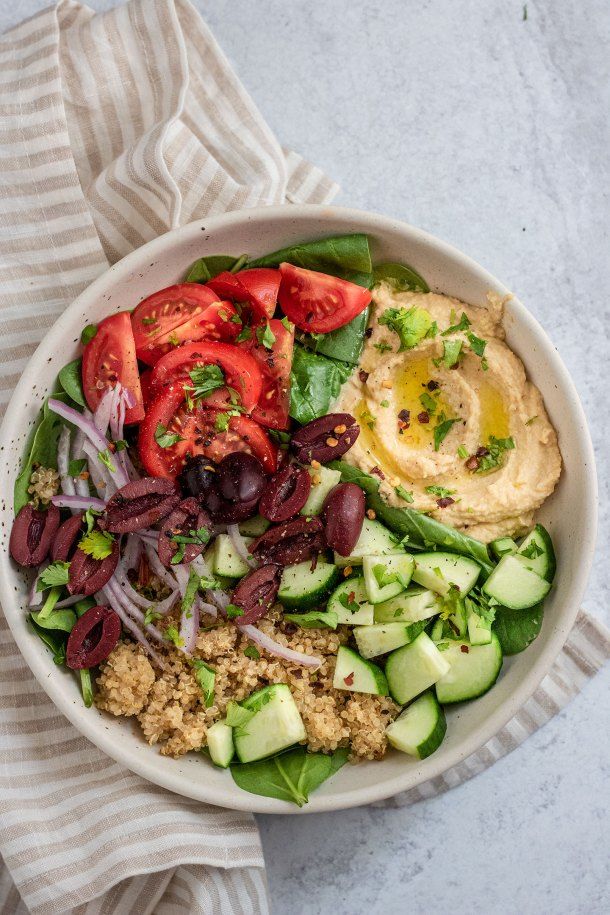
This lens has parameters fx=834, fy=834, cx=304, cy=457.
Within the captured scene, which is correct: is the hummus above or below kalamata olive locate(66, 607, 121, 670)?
above

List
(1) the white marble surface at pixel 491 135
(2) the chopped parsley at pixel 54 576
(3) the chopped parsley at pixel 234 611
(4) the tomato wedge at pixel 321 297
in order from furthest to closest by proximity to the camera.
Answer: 1. (1) the white marble surface at pixel 491 135
2. (4) the tomato wedge at pixel 321 297
3. (3) the chopped parsley at pixel 234 611
4. (2) the chopped parsley at pixel 54 576

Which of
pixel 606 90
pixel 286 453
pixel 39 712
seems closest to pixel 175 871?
pixel 39 712

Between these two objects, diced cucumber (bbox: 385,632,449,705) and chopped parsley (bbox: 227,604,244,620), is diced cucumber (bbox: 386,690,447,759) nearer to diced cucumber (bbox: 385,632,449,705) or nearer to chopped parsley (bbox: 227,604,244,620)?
diced cucumber (bbox: 385,632,449,705)

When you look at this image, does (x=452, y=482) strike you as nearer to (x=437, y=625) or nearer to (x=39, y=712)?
(x=437, y=625)

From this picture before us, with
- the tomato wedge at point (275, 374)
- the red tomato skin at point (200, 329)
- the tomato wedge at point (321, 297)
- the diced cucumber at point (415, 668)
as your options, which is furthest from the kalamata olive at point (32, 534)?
the diced cucumber at point (415, 668)

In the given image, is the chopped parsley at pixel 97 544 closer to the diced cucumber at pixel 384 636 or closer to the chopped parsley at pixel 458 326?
the diced cucumber at pixel 384 636

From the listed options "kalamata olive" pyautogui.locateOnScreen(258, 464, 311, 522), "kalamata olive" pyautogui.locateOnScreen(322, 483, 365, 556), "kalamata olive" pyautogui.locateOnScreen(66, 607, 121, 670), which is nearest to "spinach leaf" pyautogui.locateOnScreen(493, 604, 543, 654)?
"kalamata olive" pyautogui.locateOnScreen(322, 483, 365, 556)
